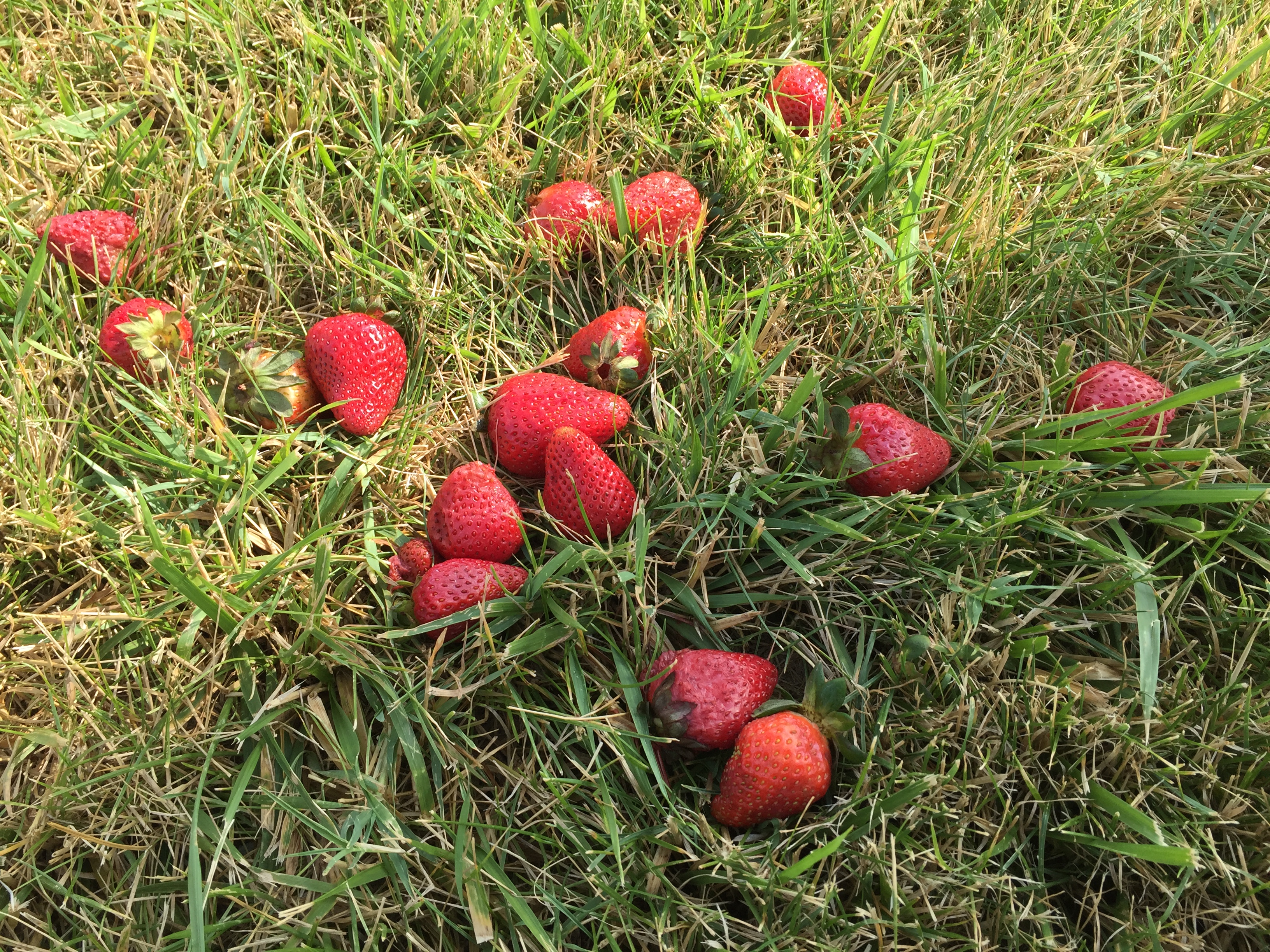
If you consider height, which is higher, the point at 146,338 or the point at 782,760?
the point at 146,338

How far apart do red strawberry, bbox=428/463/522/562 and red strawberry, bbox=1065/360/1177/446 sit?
119cm

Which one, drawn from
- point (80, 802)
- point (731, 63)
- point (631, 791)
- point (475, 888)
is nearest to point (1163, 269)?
point (731, 63)

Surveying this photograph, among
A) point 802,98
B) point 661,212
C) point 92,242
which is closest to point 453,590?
point 661,212

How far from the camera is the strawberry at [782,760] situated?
1.56 m

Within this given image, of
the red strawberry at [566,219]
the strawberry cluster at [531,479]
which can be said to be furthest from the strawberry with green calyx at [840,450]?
the red strawberry at [566,219]

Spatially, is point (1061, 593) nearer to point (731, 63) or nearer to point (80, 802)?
point (731, 63)

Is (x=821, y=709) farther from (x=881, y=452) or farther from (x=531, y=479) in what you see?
(x=531, y=479)

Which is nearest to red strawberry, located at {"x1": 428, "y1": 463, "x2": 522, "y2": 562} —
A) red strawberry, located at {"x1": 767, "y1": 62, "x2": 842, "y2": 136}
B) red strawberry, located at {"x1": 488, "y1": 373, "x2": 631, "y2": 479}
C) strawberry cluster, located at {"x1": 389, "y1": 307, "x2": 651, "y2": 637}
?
strawberry cluster, located at {"x1": 389, "y1": 307, "x2": 651, "y2": 637}

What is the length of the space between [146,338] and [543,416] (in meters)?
0.88

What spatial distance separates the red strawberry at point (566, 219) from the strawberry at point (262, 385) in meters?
0.64

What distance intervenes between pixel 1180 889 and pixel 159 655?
5.96ft

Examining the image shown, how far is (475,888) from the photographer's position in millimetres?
1538

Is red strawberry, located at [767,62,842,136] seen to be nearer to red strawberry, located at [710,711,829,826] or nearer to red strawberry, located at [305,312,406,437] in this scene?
A: red strawberry, located at [305,312,406,437]

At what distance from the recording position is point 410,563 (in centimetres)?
181
